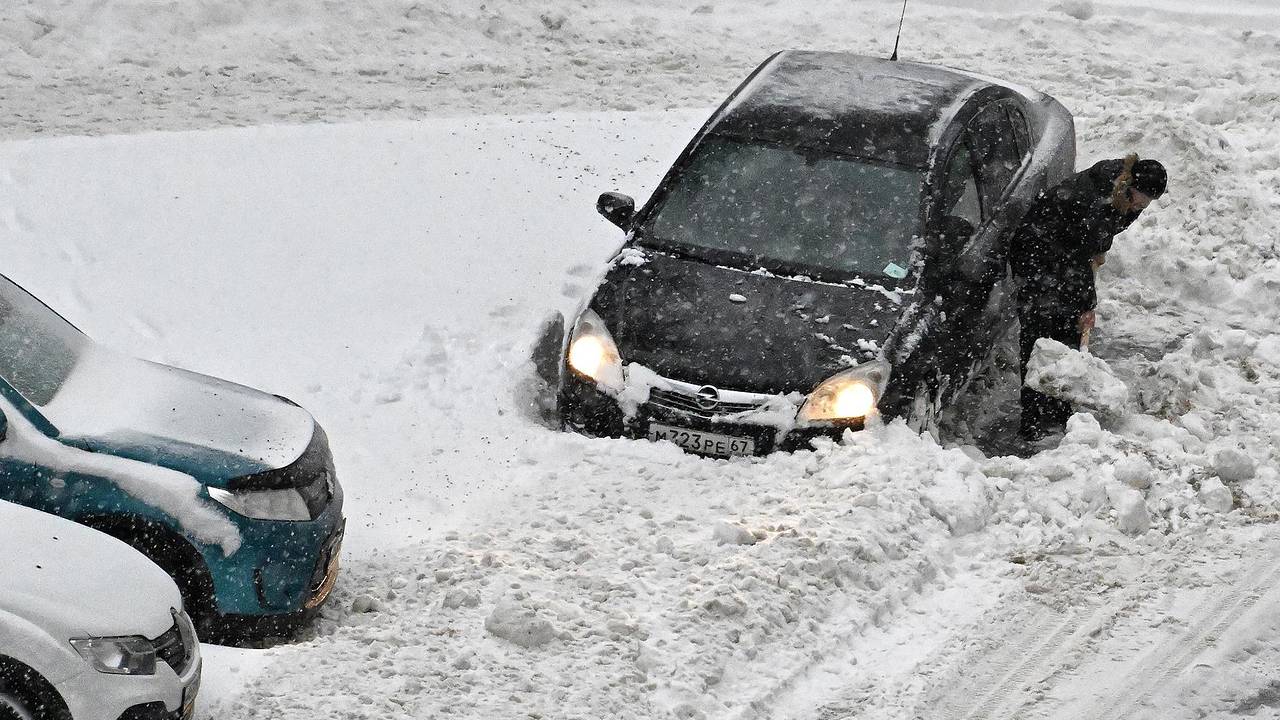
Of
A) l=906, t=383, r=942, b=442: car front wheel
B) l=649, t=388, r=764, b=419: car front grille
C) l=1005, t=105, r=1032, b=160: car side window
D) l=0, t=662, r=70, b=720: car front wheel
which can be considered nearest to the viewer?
l=0, t=662, r=70, b=720: car front wheel

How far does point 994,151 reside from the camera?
28.1ft

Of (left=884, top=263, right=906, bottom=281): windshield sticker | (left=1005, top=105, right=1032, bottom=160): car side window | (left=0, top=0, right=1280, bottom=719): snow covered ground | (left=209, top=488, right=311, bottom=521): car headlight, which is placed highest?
(left=1005, top=105, right=1032, bottom=160): car side window

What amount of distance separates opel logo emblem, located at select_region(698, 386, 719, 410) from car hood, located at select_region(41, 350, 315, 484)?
1.80 meters

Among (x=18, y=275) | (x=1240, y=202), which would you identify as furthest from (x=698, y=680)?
(x=1240, y=202)

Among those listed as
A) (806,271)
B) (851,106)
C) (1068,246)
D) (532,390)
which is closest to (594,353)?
(532,390)

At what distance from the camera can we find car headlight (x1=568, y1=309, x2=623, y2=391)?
23.2ft

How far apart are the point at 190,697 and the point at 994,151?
569 centimetres

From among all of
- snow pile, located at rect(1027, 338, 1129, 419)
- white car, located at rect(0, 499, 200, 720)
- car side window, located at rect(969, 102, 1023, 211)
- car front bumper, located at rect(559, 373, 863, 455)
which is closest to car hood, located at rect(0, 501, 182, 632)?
white car, located at rect(0, 499, 200, 720)

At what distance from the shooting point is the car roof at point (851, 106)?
26.2 ft

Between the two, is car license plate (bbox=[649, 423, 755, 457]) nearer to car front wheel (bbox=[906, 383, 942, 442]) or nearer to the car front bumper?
the car front bumper

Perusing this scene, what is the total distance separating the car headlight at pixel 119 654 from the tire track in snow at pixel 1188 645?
127 inches

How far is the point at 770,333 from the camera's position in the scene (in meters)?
7.07

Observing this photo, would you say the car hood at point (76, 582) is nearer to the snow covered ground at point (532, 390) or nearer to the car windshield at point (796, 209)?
the snow covered ground at point (532, 390)

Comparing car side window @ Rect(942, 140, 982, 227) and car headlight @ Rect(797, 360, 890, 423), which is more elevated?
car side window @ Rect(942, 140, 982, 227)
